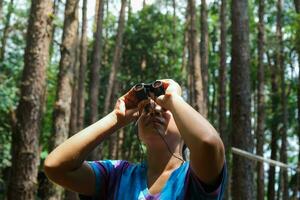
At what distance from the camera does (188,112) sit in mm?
1865

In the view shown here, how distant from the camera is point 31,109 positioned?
662 centimetres

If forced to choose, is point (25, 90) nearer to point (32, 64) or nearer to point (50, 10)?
point (32, 64)

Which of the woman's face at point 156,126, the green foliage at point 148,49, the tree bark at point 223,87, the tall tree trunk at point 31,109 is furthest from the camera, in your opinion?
the green foliage at point 148,49

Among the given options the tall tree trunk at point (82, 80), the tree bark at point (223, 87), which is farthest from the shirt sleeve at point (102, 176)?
the tree bark at point (223, 87)

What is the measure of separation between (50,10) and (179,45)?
17.1 meters

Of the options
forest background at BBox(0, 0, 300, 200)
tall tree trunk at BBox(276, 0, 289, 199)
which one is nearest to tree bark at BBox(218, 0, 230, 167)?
forest background at BBox(0, 0, 300, 200)

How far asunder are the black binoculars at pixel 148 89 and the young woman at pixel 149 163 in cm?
2

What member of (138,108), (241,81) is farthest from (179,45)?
(138,108)

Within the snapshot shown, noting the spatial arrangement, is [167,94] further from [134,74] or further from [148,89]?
[134,74]

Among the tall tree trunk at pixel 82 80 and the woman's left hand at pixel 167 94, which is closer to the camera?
the woman's left hand at pixel 167 94

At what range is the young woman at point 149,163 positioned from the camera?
185 cm

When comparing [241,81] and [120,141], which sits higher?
[241,81]

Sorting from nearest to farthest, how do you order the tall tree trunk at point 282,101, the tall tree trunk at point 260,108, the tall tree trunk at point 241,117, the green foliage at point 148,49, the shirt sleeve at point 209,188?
the shirt sleeve at point 209,188 → the tall tree trunk at point 241,117 → the tall tree trunk at point 260,108 → the tall tree trunk at point 282,101 → the green foliage at point 148,49

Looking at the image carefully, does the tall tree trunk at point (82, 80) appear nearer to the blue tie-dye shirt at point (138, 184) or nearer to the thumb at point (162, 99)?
the blue tie-dye shirt at point (138, 184)
